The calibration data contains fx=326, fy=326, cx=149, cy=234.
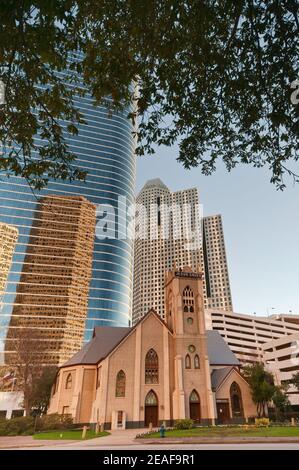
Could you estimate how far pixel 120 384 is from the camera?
40562 mm

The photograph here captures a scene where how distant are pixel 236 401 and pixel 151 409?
11908 millimetres

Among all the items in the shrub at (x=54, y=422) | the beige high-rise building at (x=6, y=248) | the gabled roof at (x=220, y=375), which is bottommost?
the shrub at (x=54, y=422)

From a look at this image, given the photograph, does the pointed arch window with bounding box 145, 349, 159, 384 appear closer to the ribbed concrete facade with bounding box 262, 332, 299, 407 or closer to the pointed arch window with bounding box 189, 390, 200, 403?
the pointed arch window with bounding box 189, 390, 200, 403

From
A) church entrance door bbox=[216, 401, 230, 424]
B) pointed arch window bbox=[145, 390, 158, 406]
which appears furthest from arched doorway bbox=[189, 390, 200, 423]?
pointed arch window bbox=[145, 390, 158, 406]

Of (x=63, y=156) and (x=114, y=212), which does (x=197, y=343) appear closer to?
(x=63, y=156)

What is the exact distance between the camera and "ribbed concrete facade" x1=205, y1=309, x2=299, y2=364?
11675 cm

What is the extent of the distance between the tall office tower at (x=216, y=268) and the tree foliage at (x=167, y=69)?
A: 17581 cm

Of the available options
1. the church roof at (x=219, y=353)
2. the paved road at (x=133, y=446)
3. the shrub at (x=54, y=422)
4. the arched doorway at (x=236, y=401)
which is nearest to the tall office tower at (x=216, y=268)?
the church roof at (x=219, y=353)

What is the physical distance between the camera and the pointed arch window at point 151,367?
4200 centimetres

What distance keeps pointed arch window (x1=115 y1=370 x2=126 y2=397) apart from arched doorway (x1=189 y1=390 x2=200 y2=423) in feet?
28.4

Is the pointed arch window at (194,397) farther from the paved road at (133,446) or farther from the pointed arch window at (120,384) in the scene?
the paved road at (133,446)

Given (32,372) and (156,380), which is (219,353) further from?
(32,372)

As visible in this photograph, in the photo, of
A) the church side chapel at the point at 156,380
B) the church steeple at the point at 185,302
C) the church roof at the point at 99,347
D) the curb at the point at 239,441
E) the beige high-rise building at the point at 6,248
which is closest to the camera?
the curb at the point at 239,441
